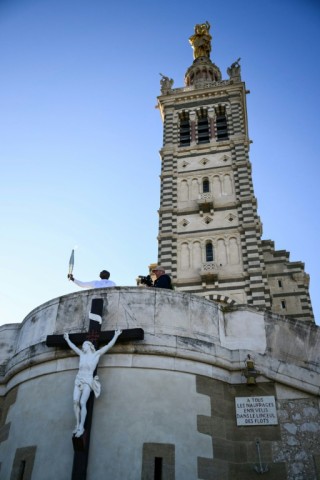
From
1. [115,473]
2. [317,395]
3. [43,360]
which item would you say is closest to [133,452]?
[115,473]

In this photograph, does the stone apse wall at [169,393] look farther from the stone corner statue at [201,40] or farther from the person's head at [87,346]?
the stone corner statue at [201,40]

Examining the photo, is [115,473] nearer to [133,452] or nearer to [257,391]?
[133,452]

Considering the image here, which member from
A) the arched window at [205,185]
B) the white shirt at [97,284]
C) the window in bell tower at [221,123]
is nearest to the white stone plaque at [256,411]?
the white shirt at [97,284]

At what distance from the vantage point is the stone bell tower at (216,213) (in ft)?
85.2

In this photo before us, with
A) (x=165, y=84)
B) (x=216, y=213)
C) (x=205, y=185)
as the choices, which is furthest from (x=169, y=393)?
(x=165, y=84)

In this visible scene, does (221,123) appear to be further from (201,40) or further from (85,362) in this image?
(85,362)

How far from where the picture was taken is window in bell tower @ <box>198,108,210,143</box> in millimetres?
34000

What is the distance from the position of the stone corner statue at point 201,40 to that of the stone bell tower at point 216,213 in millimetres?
11042

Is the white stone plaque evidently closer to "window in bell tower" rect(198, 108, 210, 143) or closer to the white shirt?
the white shirt

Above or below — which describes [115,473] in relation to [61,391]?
below

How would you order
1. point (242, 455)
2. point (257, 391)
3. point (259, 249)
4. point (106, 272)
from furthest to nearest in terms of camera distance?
1. point (259, 249)
2. point (106, 272)
3. point (257, 391)
4. point (242, 455)

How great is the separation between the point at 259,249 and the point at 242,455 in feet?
60.3

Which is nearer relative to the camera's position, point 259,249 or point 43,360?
point 43,360

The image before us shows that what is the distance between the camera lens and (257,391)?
952 centimetres
